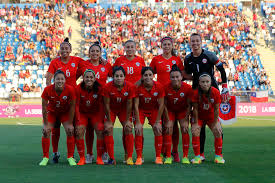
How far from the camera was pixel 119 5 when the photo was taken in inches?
1404

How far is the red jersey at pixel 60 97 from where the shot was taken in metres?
7.90

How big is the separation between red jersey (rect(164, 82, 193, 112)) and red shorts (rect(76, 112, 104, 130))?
1275mm

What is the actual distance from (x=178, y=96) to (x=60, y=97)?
2.12m

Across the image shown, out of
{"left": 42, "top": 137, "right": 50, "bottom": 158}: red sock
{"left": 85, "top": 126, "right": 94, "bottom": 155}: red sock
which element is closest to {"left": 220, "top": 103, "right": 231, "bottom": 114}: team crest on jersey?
{"left": 85, "top": 126, "right": 94, "bottom": 155}: red sock

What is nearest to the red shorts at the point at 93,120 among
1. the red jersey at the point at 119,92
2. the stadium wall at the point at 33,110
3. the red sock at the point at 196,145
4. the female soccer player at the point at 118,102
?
the female soccer player at the point at 118,102

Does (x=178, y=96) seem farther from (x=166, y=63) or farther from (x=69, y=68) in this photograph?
(x=69, y=68)

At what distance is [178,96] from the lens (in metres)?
8.20

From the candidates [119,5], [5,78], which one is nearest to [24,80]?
[5,78]

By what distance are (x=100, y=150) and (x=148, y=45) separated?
23.6 meters

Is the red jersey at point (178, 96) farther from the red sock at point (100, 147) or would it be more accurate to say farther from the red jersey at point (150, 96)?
the red sock at point (100, 147)

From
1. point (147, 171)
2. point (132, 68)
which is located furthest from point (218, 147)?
point (132, 68)

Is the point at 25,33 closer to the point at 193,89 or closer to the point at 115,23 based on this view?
the point at 115,23

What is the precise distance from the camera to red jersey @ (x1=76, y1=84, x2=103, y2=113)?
8133mm

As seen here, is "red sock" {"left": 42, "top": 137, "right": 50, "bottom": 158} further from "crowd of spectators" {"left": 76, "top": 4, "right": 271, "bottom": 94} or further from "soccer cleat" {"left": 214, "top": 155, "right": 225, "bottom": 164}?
"crowd of spectators" {"left": 76, "top": 4, "right": 271, "bottom": 94}
